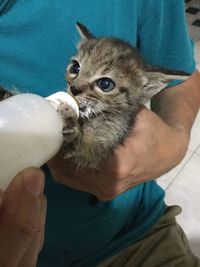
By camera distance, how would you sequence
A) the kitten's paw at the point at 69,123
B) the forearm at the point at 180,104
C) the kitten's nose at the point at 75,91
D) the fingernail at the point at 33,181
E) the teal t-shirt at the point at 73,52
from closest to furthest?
the fingernail at the point at 33,181 < the kitten's paw at the point at 69,123 < the kitten's nose at the point at 75,91 < the teal t-shirt at the point at 73,52 < the forearm at the point at 180,104

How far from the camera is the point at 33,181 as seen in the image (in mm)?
582

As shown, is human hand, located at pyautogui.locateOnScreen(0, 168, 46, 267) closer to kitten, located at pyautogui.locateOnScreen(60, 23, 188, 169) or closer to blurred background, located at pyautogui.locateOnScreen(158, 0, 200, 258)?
kitten, located at pyautogui.locateOnScreen(60, 23, 188, 169)

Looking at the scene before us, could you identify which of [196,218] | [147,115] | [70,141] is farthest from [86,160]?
[196,218]

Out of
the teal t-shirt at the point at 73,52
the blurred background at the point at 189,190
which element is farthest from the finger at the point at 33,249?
the blurred background at the point at 189,190

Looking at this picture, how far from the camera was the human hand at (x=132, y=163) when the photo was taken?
1010mm

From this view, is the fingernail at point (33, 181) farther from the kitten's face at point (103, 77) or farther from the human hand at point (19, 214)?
the kitten's face at point (103, 77)

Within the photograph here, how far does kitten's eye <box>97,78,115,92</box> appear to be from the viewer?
96 centimetres

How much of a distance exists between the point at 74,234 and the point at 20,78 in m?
0.47

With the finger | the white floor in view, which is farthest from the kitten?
the white floor

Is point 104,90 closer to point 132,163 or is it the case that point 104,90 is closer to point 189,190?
point 132,163

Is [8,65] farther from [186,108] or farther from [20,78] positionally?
[186,108]

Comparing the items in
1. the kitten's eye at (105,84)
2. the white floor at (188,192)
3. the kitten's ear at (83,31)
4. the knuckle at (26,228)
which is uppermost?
the kitten's ear at (83,31)

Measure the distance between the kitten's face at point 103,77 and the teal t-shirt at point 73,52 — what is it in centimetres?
8

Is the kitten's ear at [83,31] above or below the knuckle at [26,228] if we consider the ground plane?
above
